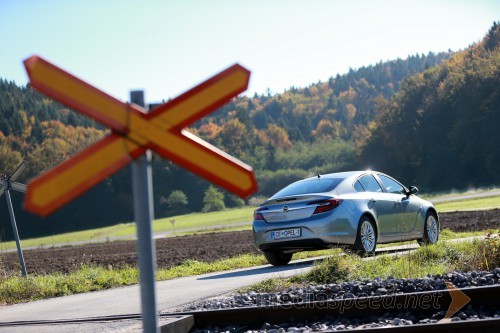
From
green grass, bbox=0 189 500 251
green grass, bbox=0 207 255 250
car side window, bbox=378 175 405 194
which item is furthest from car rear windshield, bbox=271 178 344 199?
green grass, bbox=0 207 255 250

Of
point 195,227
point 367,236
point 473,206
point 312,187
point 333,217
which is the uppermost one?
point 312,187

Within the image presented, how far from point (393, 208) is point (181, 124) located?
463 inches

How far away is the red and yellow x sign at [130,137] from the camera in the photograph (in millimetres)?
2316

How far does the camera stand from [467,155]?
9038 cm

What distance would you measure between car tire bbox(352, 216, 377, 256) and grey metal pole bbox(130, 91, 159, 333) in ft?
34.1

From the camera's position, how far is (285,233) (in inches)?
504

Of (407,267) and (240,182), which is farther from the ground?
(240,182)

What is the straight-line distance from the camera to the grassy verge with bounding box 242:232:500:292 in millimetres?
9367

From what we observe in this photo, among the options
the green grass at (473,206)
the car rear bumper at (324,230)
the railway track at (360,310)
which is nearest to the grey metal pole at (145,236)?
the railway track at (360,310)

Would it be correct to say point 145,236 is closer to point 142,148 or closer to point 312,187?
point 142,148

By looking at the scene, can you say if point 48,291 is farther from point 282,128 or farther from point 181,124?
point 282,128

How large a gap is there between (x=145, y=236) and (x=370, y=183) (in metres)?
11.8

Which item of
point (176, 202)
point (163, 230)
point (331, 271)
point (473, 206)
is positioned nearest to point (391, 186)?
point (331, 271)

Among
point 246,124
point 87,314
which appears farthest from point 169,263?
point 246,124
